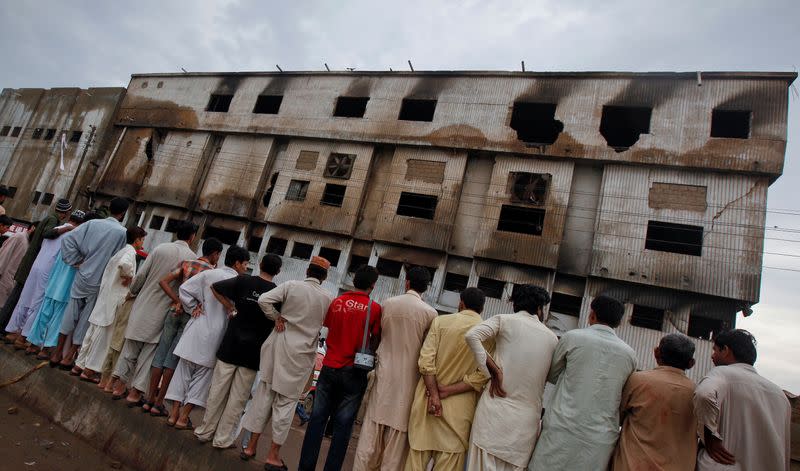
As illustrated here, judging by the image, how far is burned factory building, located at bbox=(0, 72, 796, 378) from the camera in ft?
44.4

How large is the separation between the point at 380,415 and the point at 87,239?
170 inches

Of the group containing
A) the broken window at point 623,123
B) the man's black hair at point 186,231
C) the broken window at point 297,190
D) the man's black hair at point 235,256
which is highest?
the broken window at point 623,123

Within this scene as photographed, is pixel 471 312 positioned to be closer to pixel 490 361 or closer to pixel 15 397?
pixel 490 361

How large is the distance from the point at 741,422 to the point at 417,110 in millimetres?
18898

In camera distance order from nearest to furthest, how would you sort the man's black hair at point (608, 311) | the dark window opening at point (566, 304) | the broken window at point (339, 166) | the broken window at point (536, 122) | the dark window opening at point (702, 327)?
the man's black hair at point (608, 311), the dark window opening at point (702, 327), the dark window opening at point (566, 304), the broken window at point (536, 122), the broken window at point (339, 166)

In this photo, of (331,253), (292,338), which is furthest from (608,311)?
(331,253)

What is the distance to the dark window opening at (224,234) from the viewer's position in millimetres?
20325

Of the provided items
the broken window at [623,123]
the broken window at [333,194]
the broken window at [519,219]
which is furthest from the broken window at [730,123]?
the broken window at [333,194]

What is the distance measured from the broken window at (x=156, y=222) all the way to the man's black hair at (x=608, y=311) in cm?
2365

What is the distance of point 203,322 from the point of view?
3.98 meters

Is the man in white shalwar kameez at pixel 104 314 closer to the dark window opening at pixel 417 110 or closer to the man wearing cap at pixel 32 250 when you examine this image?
the man wearing cap at pixel 32 250

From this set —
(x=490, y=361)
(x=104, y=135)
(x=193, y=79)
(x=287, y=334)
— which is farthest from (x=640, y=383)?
(x=104, y=135)

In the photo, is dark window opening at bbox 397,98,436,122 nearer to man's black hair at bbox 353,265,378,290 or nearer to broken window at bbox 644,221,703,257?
broken window at bbox 644,221,703,257

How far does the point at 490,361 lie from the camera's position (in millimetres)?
3094
